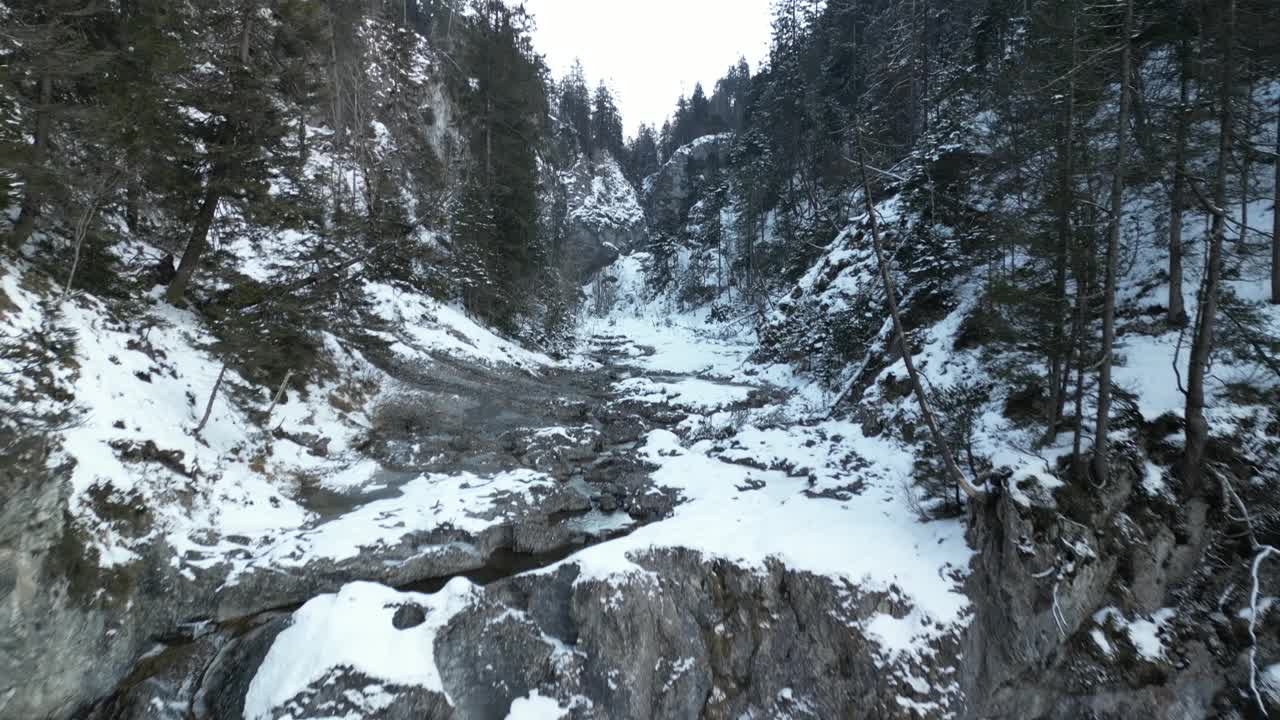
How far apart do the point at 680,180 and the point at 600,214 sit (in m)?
14.9

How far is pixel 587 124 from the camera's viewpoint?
250 ft

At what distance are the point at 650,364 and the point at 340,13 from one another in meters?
21.6

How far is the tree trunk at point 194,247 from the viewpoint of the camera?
11742 millimetres

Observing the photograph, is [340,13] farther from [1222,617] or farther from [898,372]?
[1222,617]

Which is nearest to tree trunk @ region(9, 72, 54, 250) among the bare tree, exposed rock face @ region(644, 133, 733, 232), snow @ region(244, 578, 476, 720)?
the bare tree

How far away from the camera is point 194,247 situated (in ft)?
39.8

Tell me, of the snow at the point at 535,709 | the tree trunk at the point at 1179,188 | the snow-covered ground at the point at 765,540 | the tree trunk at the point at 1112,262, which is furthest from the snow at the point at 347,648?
the tree trunk at the point at 1179,188

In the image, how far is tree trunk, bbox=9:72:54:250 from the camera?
794 centimetres

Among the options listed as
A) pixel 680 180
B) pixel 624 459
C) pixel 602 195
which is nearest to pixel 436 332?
pixel 624 459

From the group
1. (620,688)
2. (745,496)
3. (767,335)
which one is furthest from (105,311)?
(767,335)

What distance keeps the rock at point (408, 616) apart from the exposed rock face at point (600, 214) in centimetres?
5672

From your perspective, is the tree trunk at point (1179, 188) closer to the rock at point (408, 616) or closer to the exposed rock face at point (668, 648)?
the exposed rock face at point (668, 648)

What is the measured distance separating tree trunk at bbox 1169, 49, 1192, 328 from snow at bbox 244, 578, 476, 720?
11.2 meters

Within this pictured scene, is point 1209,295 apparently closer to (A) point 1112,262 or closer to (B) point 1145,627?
(A) point 1112,262
